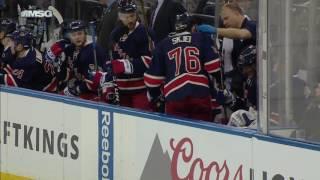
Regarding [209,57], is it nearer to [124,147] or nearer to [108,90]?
[124,147]

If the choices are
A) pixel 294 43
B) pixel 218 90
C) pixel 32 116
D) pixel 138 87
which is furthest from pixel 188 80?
pixel 32 116

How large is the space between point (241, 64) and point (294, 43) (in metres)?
0.81

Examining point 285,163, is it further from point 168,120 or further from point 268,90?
point 168,120

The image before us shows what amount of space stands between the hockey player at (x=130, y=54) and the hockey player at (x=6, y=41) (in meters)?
1.11

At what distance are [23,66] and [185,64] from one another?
198 cm

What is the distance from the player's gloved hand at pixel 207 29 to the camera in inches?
245

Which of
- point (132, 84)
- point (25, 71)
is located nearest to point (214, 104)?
point (132, 84)

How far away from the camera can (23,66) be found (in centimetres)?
774

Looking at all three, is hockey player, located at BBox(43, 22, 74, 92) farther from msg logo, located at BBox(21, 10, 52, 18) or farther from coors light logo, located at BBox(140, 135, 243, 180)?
coors light logo, located at BBox(140, 135, 243, 180)

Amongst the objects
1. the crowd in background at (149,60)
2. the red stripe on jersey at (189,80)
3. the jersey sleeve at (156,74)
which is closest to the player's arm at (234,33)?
the crowd in background at (149,60)

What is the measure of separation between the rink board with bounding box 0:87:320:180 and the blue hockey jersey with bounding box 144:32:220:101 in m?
0.25

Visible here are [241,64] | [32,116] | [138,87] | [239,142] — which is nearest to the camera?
[239,142]

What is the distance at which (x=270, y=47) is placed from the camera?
5.34m

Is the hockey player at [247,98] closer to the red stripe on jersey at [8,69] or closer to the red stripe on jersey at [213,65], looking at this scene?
the red stripe on jersey at [213,65]
